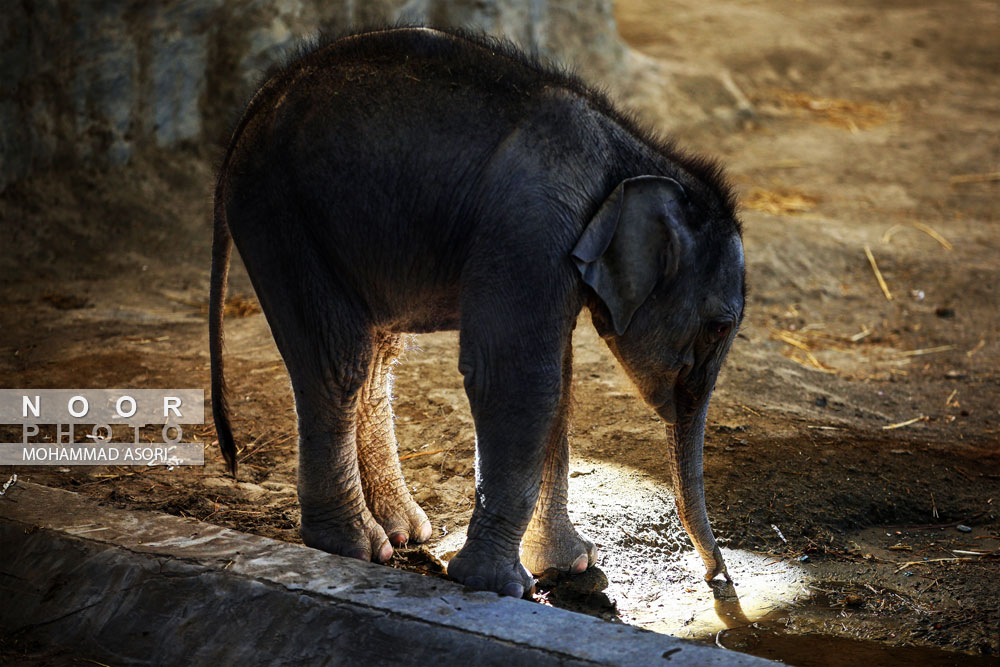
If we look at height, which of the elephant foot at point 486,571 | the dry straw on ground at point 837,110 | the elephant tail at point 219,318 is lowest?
the elephant foot at point 486,571

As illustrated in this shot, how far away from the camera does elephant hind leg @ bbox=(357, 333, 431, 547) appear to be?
4.52m

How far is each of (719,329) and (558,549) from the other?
1096mm

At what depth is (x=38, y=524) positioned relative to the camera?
3.96m

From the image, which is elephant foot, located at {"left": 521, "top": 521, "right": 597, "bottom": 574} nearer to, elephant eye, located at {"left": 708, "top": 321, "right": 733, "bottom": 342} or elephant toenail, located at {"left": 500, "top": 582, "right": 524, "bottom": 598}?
elephant toenail, located at {"left": 500, "top": 582, "right": 524, "bottom": 598}

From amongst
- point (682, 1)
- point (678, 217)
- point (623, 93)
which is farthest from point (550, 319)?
point (682, 1)

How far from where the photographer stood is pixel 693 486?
13.8ft

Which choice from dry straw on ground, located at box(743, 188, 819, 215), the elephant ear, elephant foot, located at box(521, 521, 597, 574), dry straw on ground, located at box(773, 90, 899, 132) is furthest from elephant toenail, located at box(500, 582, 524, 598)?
dry straw on ground, located at box(773, 90, 899, 132)

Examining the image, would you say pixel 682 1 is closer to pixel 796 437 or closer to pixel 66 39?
pixel 66 39

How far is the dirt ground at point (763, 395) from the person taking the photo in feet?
14.0

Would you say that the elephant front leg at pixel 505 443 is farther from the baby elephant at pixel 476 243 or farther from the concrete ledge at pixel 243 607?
the concrete ledge at pixel 243 607

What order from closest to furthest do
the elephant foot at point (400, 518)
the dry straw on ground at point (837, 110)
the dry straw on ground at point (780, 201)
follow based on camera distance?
the elephant foot at point (400, 518) → the dry straw on ground at point (780, 201) → the dry straw on ground at point (837, 110)

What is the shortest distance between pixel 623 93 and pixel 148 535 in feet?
28.2

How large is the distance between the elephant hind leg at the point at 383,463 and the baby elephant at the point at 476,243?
1.22 ft

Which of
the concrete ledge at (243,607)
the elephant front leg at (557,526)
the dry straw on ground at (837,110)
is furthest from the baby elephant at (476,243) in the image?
the dry straw on ground at (837,110)
